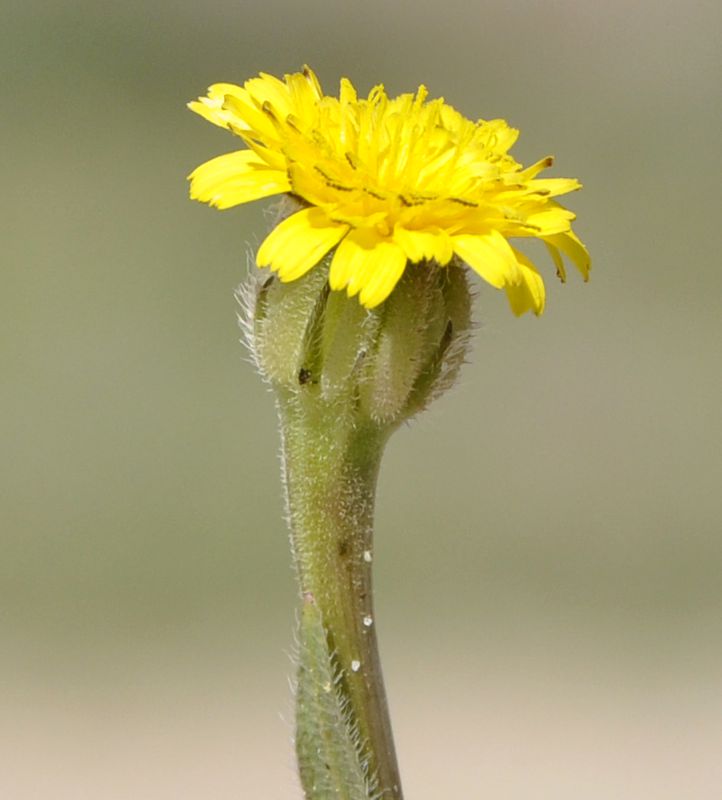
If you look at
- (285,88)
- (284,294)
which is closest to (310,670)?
(284,294)

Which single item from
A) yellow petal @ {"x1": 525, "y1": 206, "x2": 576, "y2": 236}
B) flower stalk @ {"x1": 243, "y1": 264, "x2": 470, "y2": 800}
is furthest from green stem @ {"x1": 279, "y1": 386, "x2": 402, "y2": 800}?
yellow petal @ {"x1": 525, "y1": 206, "x2": 576, "y2": 236}

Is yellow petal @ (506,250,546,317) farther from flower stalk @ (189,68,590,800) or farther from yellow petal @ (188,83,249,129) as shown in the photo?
yellow petal @ (188,83,249,129)

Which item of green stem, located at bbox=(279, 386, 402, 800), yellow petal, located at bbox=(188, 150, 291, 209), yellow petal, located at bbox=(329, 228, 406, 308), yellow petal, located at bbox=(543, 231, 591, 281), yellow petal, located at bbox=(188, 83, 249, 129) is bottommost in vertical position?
green stem, located at bbox=(279, 386, 402, 800)

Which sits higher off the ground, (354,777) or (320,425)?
(320,425)

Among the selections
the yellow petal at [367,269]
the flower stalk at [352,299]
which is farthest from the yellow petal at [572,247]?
the yellow petal at [367,269]

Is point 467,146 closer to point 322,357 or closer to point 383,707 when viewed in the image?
point 322,357

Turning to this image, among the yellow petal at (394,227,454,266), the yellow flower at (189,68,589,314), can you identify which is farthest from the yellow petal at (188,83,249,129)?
the yellow petal at (394,227,454,266)

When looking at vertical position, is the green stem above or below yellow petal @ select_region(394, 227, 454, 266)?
below
